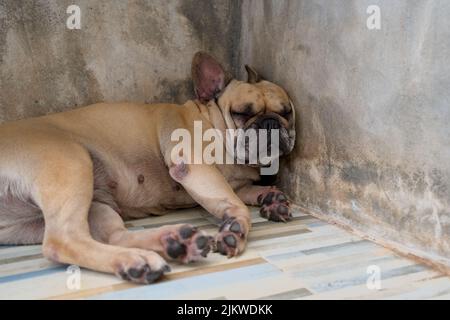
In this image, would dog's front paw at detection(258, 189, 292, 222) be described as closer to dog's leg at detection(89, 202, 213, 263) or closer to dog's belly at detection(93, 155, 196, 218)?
dog's belly at detection(93, 155, 196, 218)

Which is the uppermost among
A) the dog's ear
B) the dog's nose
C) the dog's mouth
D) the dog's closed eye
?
the dog's ear

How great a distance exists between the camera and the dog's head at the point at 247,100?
8.18 ft

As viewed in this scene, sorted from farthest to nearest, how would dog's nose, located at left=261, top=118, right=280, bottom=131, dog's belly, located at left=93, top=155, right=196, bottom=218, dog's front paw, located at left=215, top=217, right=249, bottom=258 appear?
dog's nose, located at left=261, top=118, right=280, bottom=131 → dog's belly, located at left=93, top=155, right=196, bottom=218 → dog's front paw, located at left=215, top=217, right=249, bottom=258

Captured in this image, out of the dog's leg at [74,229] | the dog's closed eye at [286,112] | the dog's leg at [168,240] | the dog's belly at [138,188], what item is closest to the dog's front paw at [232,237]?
the dog's leg at [168,240]

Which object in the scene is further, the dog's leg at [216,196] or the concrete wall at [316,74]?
the dog's leg at [216,196]

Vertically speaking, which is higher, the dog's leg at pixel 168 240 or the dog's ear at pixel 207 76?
the dog's ear at pixel 207 76

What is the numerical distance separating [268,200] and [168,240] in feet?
2.77

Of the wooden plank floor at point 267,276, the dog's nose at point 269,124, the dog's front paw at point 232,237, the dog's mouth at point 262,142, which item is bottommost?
the wooden plank floor at point 267,276

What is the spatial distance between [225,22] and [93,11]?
84cm

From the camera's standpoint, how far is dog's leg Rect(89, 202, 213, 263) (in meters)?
1.73

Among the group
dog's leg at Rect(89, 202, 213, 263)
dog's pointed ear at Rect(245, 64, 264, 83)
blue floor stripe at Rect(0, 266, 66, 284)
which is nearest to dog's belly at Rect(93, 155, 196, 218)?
dog's leg at Rect(89, 202, 213, 263)

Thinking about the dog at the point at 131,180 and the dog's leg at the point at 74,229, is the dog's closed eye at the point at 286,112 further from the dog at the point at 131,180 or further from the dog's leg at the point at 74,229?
the dog's leg at the point at 74,229

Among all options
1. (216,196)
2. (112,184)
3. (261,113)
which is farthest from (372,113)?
(112,184)

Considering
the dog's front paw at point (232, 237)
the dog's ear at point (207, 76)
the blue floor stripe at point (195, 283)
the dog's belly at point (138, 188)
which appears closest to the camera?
the blue floor stripe at point (195, 283)
